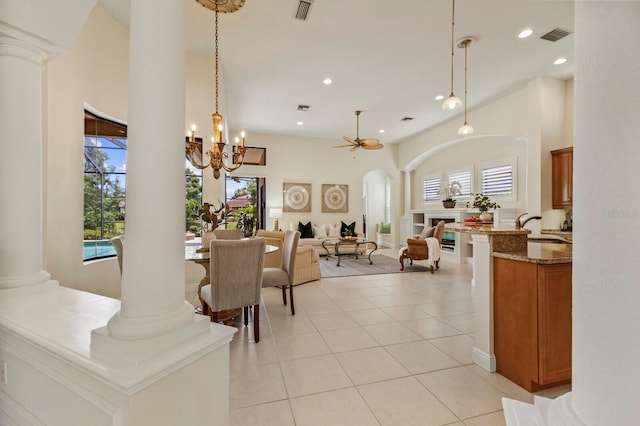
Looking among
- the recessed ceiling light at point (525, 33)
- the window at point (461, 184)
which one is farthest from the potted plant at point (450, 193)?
the recessed ceiling light at point (525, 33)

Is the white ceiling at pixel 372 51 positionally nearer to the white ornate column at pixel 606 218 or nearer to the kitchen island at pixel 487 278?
the kitchen island at pixel 487 278

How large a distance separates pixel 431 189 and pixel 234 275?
7.75 m

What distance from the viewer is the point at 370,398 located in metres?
1.96

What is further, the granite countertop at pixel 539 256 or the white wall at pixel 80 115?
the white wall at pixel 80 115

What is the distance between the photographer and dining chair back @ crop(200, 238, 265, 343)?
254 cm

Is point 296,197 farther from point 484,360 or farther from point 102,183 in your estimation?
point 484,360

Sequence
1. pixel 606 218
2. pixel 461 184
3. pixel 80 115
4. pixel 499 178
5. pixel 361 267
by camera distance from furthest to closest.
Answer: pixel 461 184 → pixel 499 178 → pixel 361 267 → pixel 80 115 → pixel 606 218

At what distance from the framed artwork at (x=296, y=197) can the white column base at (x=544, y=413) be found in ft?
26.6

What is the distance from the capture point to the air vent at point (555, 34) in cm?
392

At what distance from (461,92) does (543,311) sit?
523cm

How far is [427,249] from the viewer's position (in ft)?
20.1

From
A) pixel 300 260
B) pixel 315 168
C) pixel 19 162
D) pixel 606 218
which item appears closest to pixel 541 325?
pixel 606 218

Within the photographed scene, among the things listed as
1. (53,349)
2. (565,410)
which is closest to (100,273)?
(53,349)

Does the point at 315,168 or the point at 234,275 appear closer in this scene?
the point at 234,275
